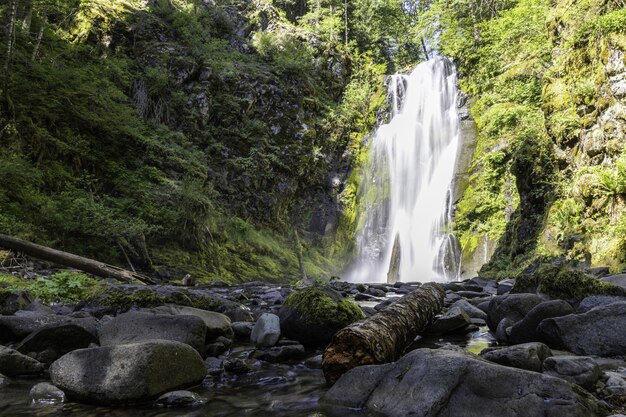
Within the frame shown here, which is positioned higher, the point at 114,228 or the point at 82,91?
the point at 82,91

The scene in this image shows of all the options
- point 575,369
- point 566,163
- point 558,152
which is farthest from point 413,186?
point 575,369

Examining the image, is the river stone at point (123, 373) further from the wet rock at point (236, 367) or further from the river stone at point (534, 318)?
the river stone at point (534, 318)

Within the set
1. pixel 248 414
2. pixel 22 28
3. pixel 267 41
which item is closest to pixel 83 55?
pixel 22 28

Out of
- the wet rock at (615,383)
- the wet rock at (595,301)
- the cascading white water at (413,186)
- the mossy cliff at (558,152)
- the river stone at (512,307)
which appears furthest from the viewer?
the cascading white water at (413,186)

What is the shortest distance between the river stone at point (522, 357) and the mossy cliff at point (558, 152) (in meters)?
7.95

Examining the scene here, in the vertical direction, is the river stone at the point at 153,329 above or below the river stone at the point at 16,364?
above

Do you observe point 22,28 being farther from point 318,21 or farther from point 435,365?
point 318,21

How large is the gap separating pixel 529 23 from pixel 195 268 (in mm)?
21468

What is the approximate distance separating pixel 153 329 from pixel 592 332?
4.14 metres

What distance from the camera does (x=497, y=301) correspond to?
532 cm

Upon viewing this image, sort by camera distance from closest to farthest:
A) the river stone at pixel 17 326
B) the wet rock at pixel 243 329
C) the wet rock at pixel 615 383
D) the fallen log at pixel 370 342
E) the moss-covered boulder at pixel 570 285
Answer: the wet rock at pixel 615 383
the fallen log at pixel 370 342
the river stone at pixel 17 326
the moss-covered boulder at pixel 570 285
the wet rock at pixel 243 329

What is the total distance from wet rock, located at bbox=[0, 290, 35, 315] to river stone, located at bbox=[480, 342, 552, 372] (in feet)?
18.5

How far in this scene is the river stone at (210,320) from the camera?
15.3ft

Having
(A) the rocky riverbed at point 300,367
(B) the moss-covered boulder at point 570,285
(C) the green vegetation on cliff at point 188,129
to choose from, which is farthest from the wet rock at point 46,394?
(C) the green vegetation on cliff at point 188,129
